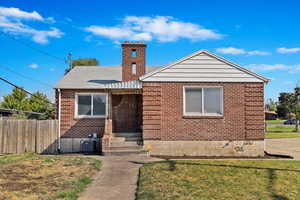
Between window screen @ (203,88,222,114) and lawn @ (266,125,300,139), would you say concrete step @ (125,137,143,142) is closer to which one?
window screen @ (203,88,222,114)

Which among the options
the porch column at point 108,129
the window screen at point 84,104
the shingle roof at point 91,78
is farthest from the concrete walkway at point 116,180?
the shingle roof at point 91,78

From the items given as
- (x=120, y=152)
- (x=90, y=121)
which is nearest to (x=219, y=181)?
(x=120, y=152)

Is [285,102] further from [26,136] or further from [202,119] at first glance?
[26,136]

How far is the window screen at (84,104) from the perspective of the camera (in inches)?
500

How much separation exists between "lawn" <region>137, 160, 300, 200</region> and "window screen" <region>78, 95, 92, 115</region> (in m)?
5.95

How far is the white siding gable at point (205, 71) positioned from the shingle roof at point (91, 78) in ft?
10.9

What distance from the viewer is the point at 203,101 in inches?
429

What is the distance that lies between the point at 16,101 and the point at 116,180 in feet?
93.2

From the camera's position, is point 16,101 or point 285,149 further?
point 16,101

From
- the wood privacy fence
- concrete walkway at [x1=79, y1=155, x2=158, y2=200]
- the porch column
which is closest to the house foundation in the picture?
concrete walkway at [x1=79, y1=155, x2=158, y2=200]

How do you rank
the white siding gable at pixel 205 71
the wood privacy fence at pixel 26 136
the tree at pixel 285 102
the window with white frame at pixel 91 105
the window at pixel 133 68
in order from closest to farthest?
1. the white siding gable at pixel 205 71
2. the wood privacy fence at pixel 26 136
3. the window with white frame at pixel 91 105
4. the window at pixel 133 68
5. the tree at pixel 285 102

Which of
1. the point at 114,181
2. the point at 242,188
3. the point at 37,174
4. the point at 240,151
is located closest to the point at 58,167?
the point at 37,174

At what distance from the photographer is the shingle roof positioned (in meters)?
12.7

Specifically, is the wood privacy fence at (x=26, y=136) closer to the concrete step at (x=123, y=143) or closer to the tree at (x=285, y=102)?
the concrete step at (x=123, y=143)
